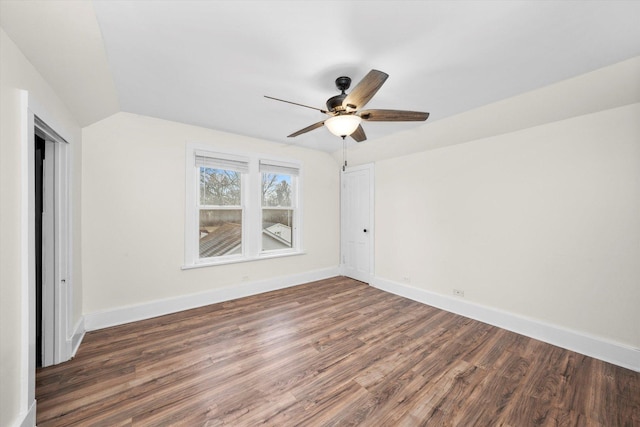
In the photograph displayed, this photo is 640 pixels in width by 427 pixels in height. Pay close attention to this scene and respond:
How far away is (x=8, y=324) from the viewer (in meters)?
1.32

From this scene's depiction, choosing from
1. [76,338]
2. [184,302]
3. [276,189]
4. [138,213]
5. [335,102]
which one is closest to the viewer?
[335,102]

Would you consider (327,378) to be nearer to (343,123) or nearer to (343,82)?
(343,123)

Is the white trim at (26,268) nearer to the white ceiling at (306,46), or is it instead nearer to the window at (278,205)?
the white ceiling at (306,46)

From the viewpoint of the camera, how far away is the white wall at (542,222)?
7.26 ft

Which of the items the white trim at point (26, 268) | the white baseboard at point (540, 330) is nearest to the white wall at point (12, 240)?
the white trim at point (26, 268)

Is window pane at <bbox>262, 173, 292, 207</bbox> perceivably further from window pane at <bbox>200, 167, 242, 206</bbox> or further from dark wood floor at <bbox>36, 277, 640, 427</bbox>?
dark wood floor at <bbox>36, 277, 640, 427</bbox>

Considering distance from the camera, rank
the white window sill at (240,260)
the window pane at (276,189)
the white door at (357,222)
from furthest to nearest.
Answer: the white door at (357,222) → the window pane at (276,189) → the white window sill at (240,260)

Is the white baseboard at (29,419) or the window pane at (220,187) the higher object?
the window pane at (220,187)

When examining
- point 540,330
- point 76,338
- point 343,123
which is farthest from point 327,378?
point 76,338

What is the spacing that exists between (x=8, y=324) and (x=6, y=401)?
15.7 inches

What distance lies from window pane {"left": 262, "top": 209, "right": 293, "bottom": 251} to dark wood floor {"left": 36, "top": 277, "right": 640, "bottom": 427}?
152 centimetres

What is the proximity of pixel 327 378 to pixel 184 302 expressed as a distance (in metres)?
2.31

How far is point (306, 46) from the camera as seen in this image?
5.63ft

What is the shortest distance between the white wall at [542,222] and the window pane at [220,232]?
2.86 m
